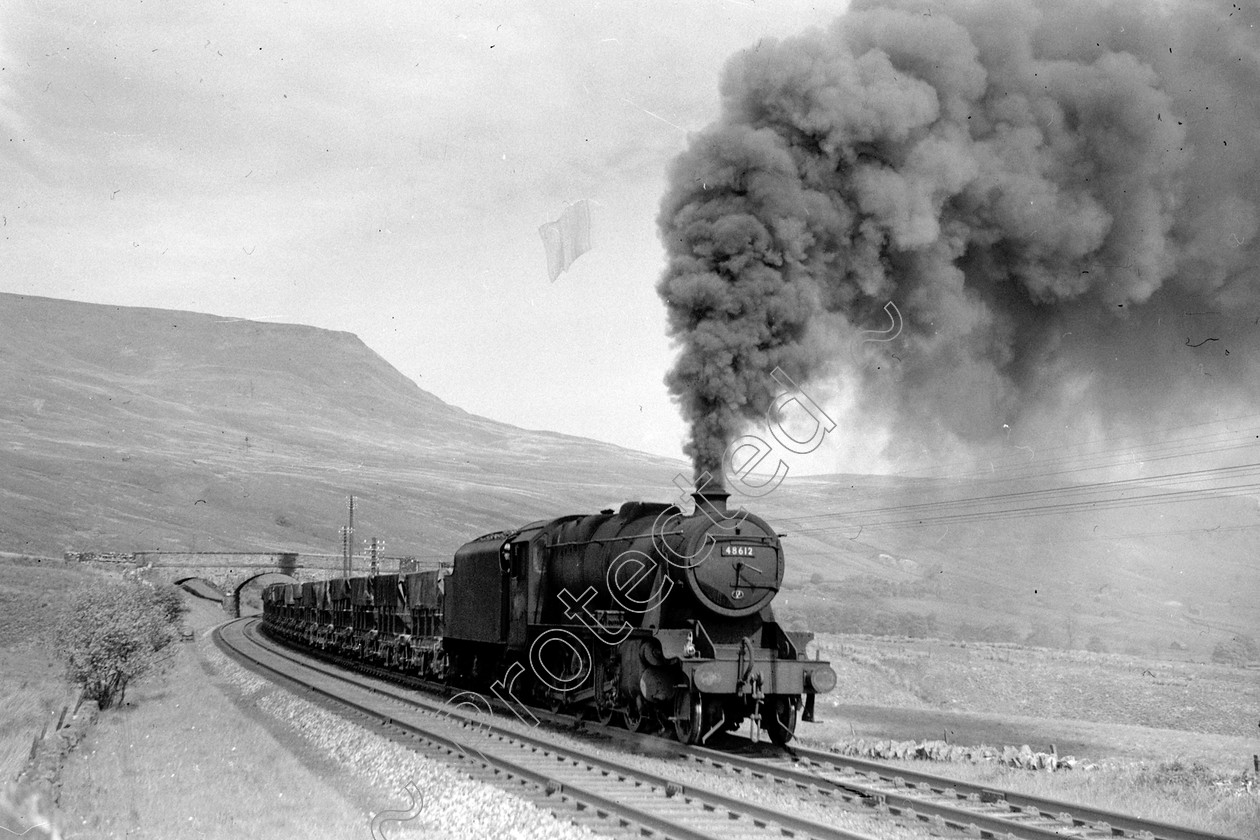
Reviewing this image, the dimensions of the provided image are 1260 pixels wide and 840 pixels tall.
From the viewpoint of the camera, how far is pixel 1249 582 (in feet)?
296

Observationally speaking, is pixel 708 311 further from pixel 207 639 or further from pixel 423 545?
pixel 423 545

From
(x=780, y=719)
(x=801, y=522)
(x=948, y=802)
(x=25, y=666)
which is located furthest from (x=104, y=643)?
(x=801, y=522)

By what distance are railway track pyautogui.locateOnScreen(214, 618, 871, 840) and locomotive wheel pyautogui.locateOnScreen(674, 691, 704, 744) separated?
3.81 feet

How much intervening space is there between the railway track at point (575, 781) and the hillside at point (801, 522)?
39.1 meters

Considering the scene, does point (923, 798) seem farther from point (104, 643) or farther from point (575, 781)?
point (104, 643)

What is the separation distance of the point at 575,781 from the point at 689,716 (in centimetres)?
244

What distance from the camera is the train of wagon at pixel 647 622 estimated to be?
1367 cm

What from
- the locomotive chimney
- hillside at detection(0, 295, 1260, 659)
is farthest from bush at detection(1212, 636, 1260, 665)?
the locomotive chimney

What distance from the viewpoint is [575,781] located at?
37.4 feet

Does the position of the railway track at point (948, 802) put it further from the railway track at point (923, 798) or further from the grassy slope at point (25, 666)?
the grassy slope at point (25, 666)

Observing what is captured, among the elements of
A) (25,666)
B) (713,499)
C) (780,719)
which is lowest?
(25,666)

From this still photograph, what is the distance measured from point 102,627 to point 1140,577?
3523 inches

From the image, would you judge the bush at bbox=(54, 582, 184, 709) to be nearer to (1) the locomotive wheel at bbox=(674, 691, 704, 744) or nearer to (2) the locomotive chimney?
(1) the locomotive wheel at bbox=(674, 691, 704, 744)

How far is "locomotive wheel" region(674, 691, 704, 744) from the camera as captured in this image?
13.4 m
